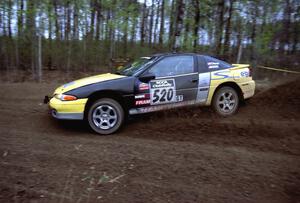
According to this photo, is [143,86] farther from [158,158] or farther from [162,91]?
[158,158]

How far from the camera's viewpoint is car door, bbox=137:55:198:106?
258 inches

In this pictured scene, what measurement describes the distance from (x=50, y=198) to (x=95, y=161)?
1.14 m

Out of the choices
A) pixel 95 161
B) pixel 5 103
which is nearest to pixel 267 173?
pixel 95 161

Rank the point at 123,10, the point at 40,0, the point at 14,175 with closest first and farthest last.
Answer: the point at 14,175, the point at 40,0, the point at 123,10

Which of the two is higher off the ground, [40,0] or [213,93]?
[40,0]

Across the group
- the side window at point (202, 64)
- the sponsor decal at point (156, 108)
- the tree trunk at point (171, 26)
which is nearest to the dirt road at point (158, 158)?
the sponsor decal at point (156, 108)

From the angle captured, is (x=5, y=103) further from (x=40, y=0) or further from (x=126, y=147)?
(x=40, y=0)

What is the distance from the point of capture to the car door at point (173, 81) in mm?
6551

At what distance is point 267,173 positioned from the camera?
172 inches

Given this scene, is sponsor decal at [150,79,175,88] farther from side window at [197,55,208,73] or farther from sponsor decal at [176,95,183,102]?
side window at [197,55,208,73]

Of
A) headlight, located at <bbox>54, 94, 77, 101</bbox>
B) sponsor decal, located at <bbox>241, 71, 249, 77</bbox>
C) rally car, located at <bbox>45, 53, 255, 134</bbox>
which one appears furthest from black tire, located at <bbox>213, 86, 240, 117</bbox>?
headlight, located at <bbox>54, 94, 77, 101</bbox>

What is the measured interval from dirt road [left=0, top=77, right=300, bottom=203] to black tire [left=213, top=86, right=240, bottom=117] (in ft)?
0.61

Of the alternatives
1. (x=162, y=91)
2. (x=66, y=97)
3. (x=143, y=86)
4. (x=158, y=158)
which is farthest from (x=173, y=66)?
(x=158, y=158)

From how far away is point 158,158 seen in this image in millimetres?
4871
